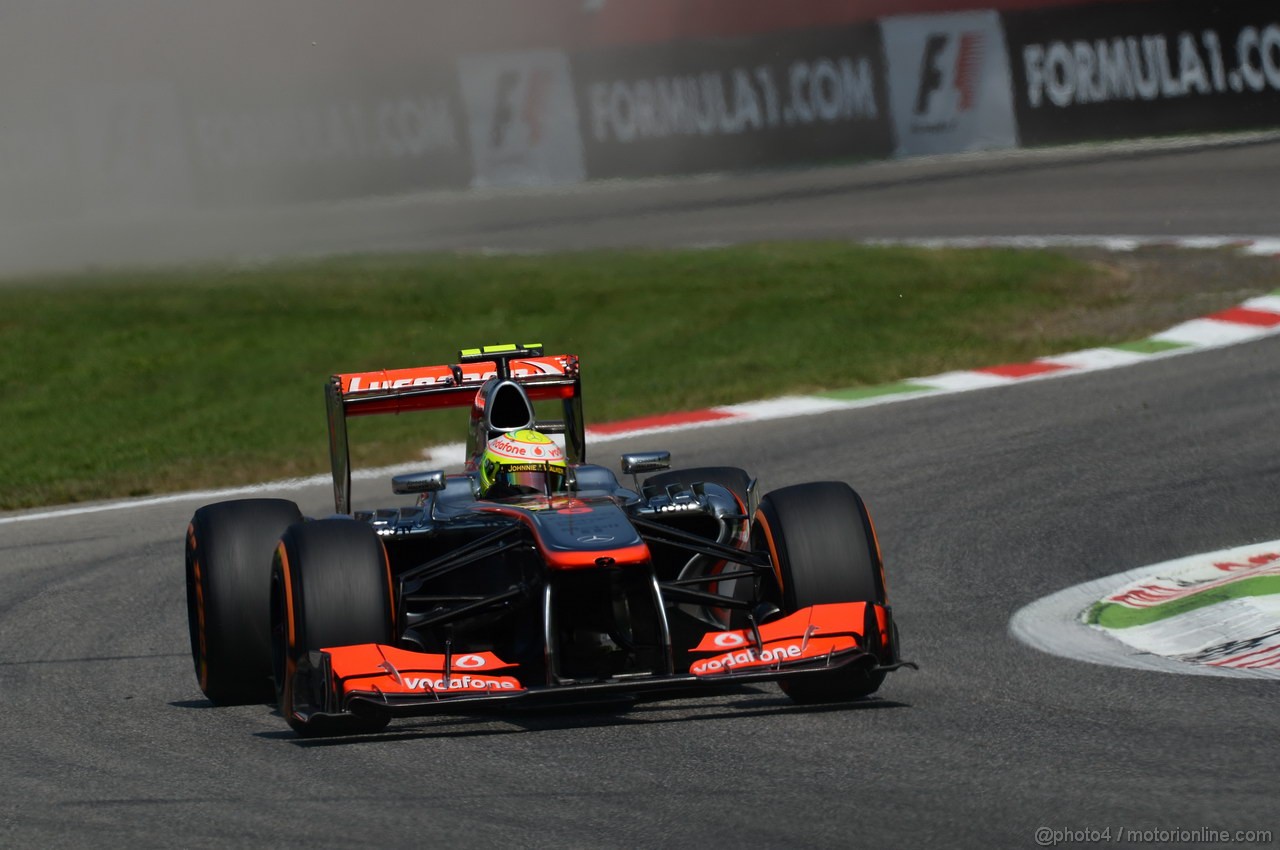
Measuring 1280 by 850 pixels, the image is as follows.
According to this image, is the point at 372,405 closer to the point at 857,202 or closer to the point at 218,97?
the point at 857,202

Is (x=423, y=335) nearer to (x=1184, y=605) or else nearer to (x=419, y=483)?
(x=419, y=483)

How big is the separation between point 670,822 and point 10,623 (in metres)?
4.97

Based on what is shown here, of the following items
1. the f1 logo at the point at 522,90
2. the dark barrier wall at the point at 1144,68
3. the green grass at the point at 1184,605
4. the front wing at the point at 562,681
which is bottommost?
the green grass at the point at 1184,605

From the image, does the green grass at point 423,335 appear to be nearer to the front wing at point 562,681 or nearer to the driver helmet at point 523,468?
the driver helmet at point 523,468

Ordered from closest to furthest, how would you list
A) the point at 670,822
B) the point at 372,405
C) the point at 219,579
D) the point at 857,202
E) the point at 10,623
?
the point at 670,822 < the point at 219,579 < the point at 372,405 < the point at 10,623 < the point at 857,202

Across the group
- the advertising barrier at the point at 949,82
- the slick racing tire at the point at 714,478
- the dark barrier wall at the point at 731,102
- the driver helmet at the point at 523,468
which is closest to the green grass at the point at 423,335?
the slick racing tire at the point at 714,478

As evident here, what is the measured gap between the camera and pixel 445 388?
25.9 ft

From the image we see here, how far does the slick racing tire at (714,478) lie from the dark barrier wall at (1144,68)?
18879 mm

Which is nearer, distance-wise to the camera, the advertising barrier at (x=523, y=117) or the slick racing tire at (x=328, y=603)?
the slick racing tire at (x=328, y=603)

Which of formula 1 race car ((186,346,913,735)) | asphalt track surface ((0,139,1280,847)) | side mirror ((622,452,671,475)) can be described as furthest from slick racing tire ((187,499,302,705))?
side mirror ((622,452,671,475))

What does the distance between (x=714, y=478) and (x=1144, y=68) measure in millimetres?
19130

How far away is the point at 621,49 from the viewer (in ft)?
87.1

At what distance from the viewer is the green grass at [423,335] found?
13938 millimetres

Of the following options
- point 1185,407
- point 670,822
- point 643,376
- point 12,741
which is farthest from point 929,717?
point 643,376
